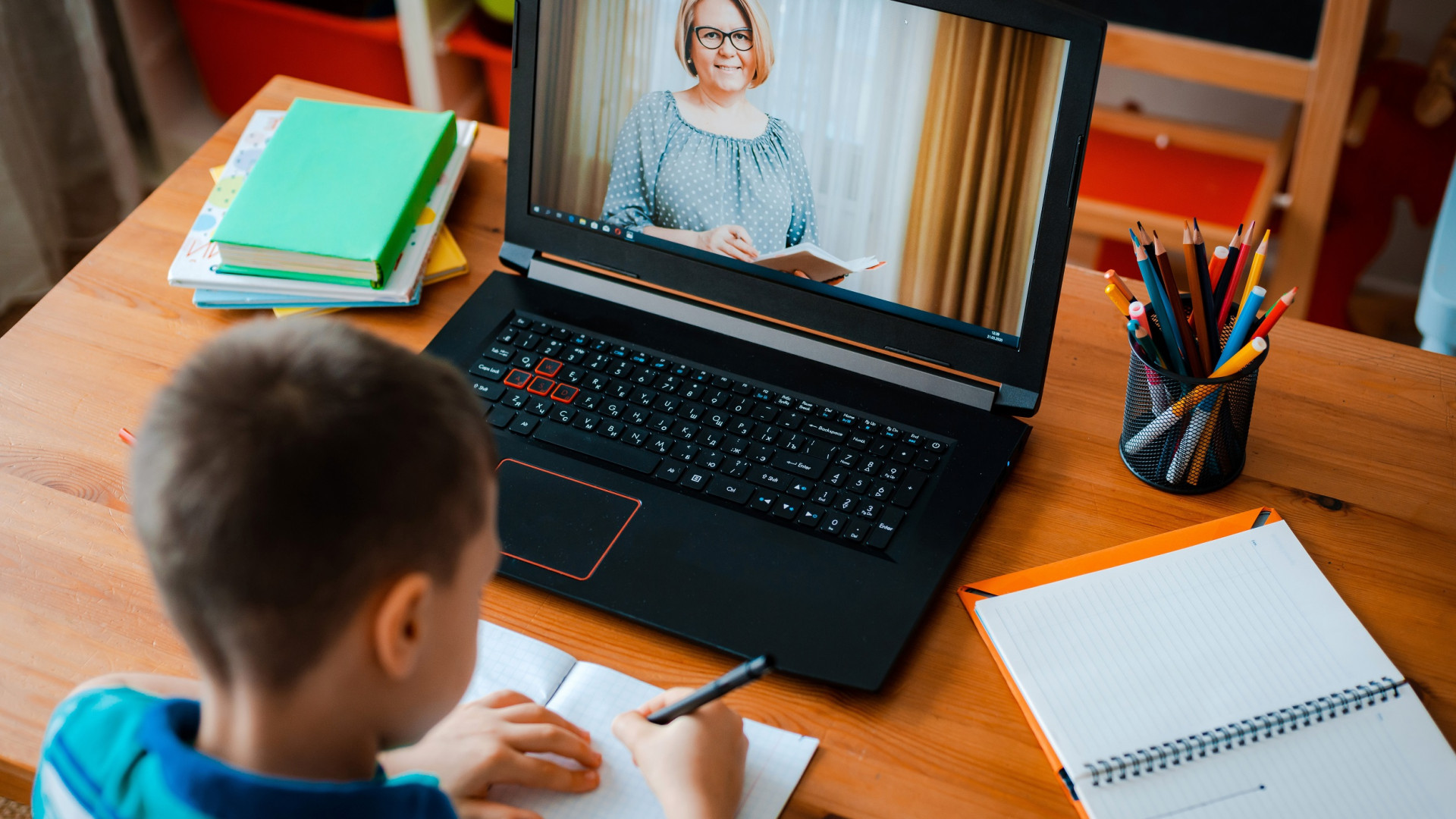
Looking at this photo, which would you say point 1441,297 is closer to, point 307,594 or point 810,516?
point 810,516

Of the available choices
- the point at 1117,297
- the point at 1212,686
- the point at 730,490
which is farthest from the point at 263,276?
the point at 1212,686

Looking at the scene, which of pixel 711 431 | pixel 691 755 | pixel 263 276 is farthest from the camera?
pixel 263 276

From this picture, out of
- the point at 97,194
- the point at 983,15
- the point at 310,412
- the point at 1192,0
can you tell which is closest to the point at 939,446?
the point at 983,15

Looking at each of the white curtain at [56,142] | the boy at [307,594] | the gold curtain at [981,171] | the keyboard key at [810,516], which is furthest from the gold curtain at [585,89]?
the white curtain at [56,142]

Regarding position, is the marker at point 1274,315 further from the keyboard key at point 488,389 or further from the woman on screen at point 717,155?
the keyboard key at point 488,389

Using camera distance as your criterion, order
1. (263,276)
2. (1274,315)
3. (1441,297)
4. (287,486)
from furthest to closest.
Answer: (1441,297), (263,276), (1274,315), (287,486)

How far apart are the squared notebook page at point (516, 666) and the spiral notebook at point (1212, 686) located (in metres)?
0.27

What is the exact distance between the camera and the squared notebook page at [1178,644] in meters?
0.69

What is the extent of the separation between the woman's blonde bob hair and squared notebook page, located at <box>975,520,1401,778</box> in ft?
1.38

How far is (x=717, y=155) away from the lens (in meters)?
0.90

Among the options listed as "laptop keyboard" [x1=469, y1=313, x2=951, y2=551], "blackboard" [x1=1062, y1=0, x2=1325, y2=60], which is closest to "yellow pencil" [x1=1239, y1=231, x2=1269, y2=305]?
"laptop keyboard" [x1=469, y1=313, x2=951, y2=551]

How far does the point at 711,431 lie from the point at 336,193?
0.42 metres

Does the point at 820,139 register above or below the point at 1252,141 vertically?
above

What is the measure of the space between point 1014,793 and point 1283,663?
192 millimetres
